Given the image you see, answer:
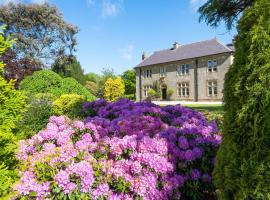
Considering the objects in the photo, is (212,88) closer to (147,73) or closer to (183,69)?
(183,69)

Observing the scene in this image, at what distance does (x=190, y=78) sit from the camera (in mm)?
43625

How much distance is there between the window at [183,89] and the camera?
44.2m

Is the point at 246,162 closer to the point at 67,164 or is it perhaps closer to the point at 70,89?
the point at 67,164

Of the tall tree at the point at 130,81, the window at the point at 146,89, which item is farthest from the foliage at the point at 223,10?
the tall tree at the point at 130,81

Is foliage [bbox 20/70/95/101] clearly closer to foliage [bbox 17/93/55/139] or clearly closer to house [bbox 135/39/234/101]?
foliage [bbox 17/93/55/139]

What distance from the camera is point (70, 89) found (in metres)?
17.5

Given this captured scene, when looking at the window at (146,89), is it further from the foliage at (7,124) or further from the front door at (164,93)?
the foliage at (7,124)

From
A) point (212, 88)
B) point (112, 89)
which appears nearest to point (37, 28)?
point (112, 89)

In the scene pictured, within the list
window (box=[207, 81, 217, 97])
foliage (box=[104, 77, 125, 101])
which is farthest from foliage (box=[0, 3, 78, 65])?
window (box=[207, 81, 217, 97])

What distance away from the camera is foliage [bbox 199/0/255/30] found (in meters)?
18.4

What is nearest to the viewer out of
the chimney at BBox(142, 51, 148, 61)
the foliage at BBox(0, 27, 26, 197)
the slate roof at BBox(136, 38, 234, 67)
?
the foliage at BBox(0, 27, 26, 197)

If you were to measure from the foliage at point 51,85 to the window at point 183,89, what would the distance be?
28.4m

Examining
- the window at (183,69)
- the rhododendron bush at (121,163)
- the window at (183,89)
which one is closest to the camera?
the rhododendron bush at (121,163)

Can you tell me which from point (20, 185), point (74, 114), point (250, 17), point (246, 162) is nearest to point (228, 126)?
point (246, 162)
